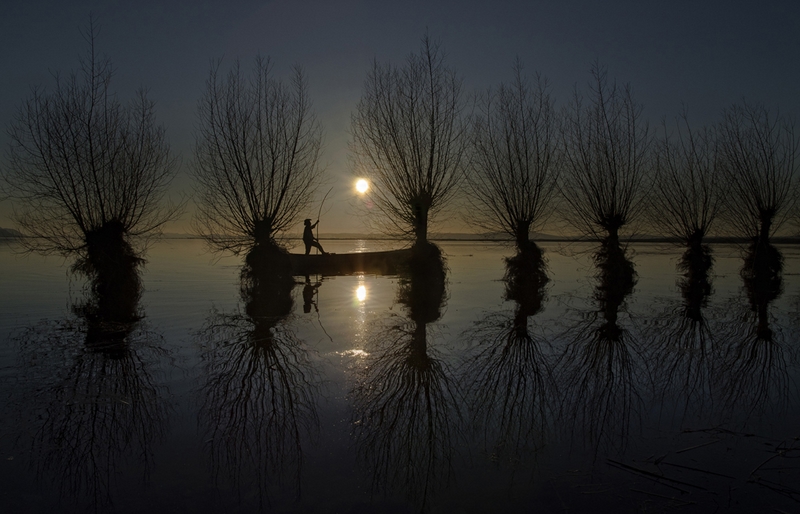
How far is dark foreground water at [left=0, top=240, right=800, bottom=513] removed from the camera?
344cm

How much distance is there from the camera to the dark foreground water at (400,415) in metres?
3.44

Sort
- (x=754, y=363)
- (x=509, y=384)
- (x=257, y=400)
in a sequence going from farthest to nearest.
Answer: (x=754, y=363)
(x=509, y=384)
(x=257, y=400)

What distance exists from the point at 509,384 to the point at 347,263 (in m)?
17.5

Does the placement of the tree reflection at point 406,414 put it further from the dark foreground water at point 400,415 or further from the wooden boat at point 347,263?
the wooden boat at point 347,263

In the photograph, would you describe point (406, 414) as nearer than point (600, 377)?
Yes

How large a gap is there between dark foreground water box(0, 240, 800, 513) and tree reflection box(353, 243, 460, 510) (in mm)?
21

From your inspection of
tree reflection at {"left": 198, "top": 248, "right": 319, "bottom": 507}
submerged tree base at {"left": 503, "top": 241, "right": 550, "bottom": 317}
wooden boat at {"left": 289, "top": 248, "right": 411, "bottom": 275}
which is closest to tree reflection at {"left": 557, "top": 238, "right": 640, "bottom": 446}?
tree reflection at {"left": 198, "top": 248, "right": 319, "bottom": 507}

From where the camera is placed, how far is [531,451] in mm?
4047

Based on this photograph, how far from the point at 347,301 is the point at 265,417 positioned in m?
7.97

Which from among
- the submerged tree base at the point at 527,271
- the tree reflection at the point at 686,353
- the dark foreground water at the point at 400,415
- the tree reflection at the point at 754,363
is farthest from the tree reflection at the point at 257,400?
the submerged tree base at the point at 527,271

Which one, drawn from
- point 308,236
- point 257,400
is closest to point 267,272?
point 308,236

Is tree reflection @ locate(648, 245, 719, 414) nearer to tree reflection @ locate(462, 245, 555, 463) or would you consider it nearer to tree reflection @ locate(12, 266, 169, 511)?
tree reflection @ locate(462, 245, 555, 463)

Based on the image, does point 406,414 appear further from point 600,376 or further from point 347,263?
point 347,263

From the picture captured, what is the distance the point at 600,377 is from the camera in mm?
6012
